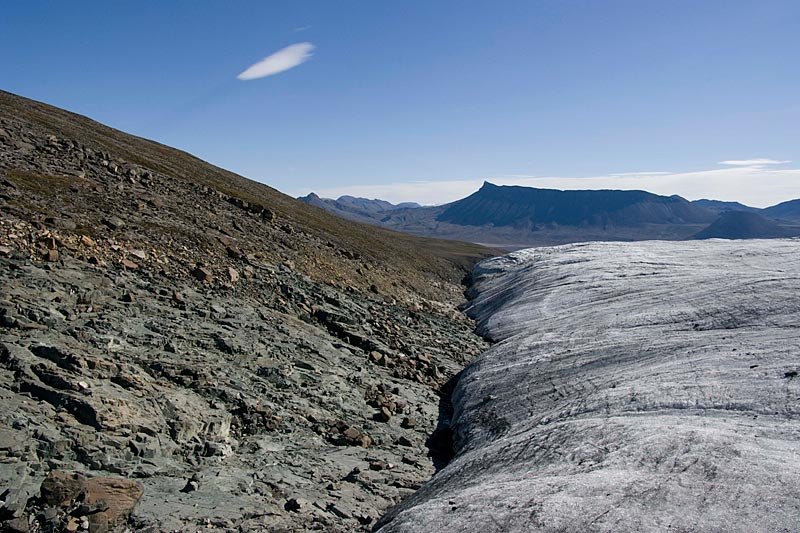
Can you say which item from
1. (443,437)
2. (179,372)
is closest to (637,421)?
(443,437)

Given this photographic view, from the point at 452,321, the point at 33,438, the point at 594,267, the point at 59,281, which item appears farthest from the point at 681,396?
the point at 594,267

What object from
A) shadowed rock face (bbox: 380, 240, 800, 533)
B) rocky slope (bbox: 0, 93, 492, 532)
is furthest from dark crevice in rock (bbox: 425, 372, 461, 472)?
shadowed rock face (bbox: 380, 240, 800, 533)

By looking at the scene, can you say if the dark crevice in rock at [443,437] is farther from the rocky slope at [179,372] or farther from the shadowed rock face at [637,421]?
the shadowed rock face at [637,421]

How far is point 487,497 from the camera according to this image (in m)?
13.3

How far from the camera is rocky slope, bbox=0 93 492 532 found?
12609mm

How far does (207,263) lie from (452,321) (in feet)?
67.8

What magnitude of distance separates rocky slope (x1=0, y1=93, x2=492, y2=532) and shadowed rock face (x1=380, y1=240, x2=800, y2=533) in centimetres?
268

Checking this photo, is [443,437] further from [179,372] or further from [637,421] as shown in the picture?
[179,372]

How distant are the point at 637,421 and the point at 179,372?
14.2m

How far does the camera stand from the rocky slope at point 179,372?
12.6 metres

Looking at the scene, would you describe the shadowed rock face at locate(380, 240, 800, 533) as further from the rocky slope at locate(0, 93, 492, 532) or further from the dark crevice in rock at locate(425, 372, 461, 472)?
the rocky slope at locate(0, 93, 492, 532)

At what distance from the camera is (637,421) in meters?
16.3

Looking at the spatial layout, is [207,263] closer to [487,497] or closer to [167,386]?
[167,386]

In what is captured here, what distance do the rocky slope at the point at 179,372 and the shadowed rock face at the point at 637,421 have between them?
106 inches
